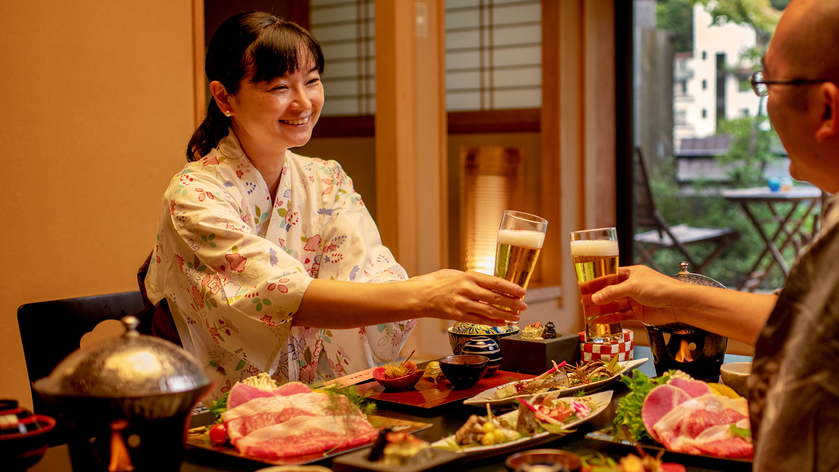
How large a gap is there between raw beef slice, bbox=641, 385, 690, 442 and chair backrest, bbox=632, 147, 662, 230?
4841 mm

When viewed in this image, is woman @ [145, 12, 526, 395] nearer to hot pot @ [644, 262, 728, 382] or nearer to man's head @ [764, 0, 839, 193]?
hot pot @ [644, 262, 728, 382]

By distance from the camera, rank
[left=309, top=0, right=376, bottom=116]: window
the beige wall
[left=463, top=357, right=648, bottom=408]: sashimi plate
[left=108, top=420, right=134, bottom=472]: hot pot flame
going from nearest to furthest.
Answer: [left=108, top=420, right=134, bottom=472]: hot pot flame < [left=463, top=357, right=648, bottom=408]: sashimi plate < the beige wall < [left=309, top=0, right=376, bottom=116]: window

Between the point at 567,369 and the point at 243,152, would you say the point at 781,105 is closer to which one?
the point at 567,369

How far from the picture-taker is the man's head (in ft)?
3.31

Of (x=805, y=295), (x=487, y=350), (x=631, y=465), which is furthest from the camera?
(x=487, y=350)

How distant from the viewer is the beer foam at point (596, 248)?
1.50 m

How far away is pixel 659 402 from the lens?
1277mm

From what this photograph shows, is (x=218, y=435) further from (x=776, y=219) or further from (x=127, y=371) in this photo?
(x=776, y=219)

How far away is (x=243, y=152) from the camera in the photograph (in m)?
2.11

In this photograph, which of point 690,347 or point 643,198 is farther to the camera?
point 643,198

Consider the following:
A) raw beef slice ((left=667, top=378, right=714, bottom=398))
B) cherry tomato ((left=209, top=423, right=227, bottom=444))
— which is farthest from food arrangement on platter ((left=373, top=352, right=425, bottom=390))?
raw beef slice ((left=667, top=378, right=714, bottom=398))

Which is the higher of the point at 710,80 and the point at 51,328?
the point at 710,80

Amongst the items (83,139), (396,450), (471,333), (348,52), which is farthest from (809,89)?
(348,52)

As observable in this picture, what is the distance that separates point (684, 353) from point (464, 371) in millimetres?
555
